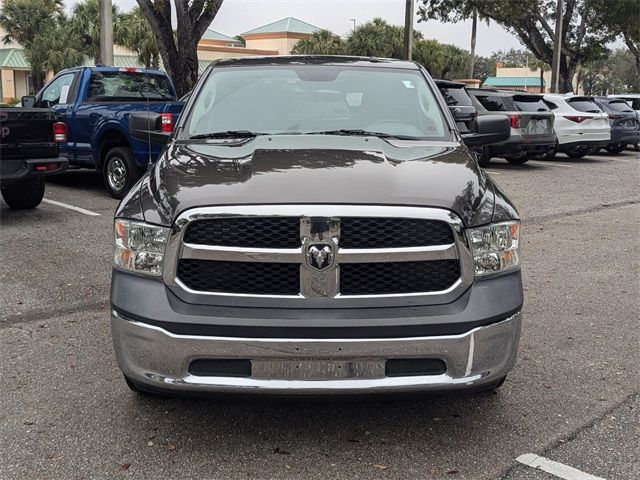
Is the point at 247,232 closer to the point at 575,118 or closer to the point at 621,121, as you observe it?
the point at 575,118

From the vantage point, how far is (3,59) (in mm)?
47281

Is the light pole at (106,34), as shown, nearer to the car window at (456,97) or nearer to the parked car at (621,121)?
the car window at (456,97)

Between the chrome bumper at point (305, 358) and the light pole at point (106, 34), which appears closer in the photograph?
the chrome bumper at point (305, 358)

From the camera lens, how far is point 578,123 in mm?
17812

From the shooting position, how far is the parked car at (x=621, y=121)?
19969mm

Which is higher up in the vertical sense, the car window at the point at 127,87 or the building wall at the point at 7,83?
the building wall at the point at 7,83

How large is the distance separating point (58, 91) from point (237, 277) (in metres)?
9.11

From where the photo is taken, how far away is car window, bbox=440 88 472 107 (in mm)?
14147

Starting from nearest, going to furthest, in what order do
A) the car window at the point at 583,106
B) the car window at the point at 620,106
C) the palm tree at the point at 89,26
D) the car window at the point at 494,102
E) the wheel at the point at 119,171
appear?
the wheel at the point at 119,171
the car window at the point at 494,102
the car window at the point at 583,106
the car window at the point at 620,106
the palm tree at the point at 89,26

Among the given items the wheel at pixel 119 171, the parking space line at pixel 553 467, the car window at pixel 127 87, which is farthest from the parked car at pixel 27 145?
the parking space line at pixel 553 467

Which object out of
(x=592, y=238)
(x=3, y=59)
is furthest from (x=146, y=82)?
(x=3, y=59)

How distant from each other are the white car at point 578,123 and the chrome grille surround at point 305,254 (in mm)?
15603

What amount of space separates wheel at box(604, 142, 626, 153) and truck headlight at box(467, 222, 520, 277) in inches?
747

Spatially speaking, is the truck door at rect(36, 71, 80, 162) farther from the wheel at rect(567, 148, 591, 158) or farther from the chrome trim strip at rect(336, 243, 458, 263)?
the wheel at rect(567, 148, 591, 158)
